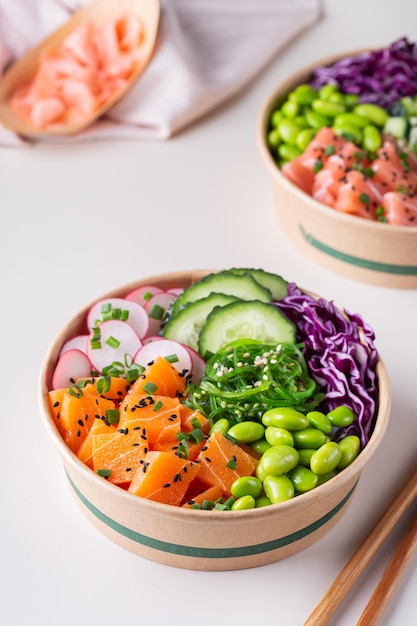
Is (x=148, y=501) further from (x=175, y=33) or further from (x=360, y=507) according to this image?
(x=175, y=33)

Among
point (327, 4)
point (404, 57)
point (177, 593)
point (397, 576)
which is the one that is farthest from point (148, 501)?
point (327, 4)

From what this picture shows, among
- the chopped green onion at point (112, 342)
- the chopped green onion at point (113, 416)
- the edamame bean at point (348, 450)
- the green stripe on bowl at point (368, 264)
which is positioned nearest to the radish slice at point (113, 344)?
the chopped green onion at point (112, 342)

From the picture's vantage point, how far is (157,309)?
260cm

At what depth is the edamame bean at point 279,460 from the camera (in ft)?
6.86

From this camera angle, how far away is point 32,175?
3.61 meters

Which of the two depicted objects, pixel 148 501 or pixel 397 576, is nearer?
pixel 148 501

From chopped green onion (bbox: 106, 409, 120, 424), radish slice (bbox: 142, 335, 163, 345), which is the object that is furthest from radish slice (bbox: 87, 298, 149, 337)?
chopped green onion (bbox: 106, 409, 120, 424)

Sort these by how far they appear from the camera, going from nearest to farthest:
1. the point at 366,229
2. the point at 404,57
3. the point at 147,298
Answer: the point at 147,298
the point at 366,229
the point at 404,57

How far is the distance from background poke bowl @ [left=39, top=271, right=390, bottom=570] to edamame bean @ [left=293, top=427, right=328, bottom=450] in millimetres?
104

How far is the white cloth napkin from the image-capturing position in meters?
3.77

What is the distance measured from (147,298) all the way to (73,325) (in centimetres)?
23

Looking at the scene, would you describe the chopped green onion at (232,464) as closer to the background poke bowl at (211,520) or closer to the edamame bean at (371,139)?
the background poke bowl at (211,520)

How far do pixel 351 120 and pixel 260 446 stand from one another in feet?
5.31

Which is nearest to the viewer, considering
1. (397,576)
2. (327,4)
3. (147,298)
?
(397,576)
